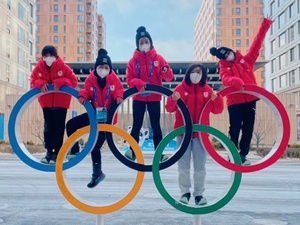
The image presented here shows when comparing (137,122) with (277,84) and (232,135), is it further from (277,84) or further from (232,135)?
(277,84)

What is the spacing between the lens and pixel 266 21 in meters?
4.54

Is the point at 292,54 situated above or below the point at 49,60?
above

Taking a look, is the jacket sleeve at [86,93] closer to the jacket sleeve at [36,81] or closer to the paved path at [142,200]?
the jacket sleeve at [36,81]

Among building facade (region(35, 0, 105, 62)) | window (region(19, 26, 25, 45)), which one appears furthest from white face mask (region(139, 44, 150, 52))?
building facade (region(35, 0, 105, 62))

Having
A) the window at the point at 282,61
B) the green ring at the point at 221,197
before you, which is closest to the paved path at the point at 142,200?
the green ring at the point at 221,197

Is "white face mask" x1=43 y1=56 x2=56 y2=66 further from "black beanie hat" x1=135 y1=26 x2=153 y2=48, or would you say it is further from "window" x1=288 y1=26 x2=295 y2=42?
"window" x1=288 y1=26 x2=295 y2=42

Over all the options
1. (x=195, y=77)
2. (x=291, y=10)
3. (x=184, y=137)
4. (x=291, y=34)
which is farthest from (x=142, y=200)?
(x=291, y=10)

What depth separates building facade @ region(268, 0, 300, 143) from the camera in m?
38.0

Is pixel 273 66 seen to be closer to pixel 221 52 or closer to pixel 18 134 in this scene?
pixel 221 52

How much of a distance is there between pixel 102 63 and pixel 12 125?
1431 millimetres

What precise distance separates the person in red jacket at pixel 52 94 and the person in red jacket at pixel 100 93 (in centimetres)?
20

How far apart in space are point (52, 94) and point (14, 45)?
117ft

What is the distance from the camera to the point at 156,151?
4219 millimetres

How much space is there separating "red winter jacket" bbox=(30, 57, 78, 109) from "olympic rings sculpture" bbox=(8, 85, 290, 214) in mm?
128
